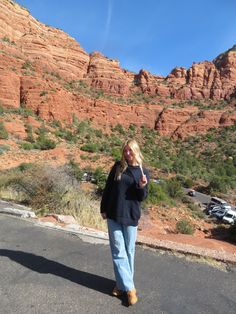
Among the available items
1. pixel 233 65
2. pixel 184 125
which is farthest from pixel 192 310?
pixel 233 65

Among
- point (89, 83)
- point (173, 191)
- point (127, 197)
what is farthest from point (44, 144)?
point (89, 83)

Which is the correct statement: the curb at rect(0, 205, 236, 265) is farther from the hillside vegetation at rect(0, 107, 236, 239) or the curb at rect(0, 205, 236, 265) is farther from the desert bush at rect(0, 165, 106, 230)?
the hillside vegetation at rect(0, 107, 236, 239)

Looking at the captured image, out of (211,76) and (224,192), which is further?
A: (211,76)

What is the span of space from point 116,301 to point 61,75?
2402 inches

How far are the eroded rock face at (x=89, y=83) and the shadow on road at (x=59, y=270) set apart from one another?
37.6 m

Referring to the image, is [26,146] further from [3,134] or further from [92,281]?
[92,281]

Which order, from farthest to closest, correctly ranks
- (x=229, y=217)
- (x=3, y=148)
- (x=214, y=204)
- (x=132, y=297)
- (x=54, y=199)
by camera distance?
(x=3, y=148)
(x=214, y=204)
(x=229, y=217)
(x=54, y=199)
(x=132, y=297)

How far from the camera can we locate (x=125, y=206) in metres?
3.57

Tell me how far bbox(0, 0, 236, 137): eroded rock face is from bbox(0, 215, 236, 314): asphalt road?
3767 centimetres

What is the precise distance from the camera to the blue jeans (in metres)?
3.51

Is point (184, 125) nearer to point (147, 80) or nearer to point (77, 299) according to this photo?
point (147, 80)

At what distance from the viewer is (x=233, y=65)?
7581 cm

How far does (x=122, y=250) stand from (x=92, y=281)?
0.77 meters

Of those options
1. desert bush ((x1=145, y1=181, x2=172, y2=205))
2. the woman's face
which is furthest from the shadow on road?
desert bush ((x1=145, y1=181, x2=172, y2=205))
